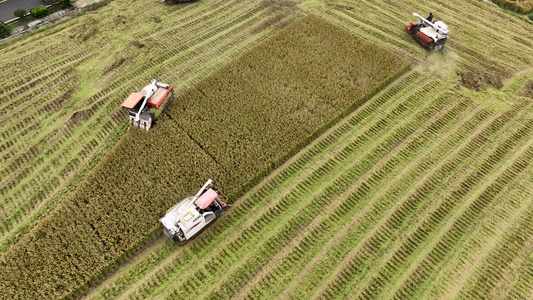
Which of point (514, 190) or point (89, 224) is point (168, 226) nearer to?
point (89, 224)

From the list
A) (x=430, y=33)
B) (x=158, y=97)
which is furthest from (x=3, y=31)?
(x=430, y=33)

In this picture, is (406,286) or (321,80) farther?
(321,80)

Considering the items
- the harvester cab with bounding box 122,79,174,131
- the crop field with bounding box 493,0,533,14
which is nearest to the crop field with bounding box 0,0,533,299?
the harvester cab with bounding box 122,79,174,131

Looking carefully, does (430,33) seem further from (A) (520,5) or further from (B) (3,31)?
(B) (3,31)

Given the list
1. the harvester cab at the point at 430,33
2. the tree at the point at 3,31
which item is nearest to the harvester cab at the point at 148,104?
the tree at the point at 3,31

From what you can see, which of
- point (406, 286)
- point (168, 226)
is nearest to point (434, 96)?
point (406, 286)

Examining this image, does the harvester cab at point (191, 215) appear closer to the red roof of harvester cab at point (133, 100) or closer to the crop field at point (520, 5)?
the red roof of harvester cab at point (133, 100)

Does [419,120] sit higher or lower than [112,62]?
lower
